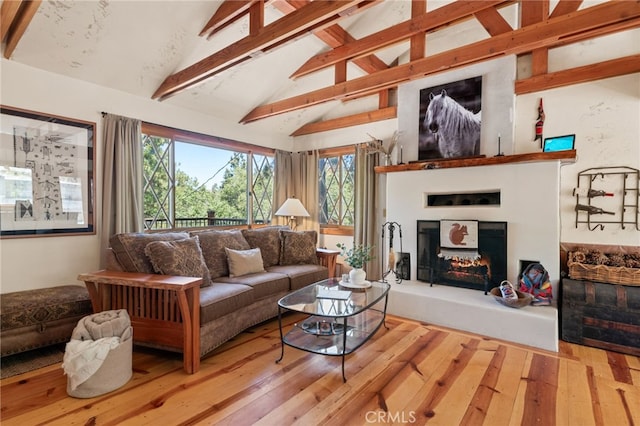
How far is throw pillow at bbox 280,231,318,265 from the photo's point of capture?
3.80m

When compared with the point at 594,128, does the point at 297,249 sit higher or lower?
lower

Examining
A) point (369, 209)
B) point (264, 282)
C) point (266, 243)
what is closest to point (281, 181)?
point (369, 209)

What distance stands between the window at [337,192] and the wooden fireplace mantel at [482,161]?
1.04 m

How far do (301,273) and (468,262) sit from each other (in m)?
1.83

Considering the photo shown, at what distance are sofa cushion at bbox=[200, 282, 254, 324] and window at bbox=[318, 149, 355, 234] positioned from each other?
255 centimetres

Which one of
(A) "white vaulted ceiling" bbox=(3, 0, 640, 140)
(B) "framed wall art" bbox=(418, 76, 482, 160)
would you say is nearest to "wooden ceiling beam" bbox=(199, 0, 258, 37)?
(A) "white vaulted ceiling" bbox=(3, 0, 640, 140)

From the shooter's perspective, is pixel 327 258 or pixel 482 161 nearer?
pixel 482 161

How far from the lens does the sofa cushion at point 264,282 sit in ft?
9.43

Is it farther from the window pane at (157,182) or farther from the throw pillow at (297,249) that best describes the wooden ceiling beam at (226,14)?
the throw pillow at (297,249)

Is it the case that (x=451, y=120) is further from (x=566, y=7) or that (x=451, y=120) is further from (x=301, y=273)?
(x=301, y=273)

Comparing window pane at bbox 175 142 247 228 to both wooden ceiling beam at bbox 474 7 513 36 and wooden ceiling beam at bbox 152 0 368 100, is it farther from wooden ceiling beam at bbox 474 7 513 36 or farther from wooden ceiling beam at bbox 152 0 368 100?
wooden ceiling beam at bbox 474 7 513 36

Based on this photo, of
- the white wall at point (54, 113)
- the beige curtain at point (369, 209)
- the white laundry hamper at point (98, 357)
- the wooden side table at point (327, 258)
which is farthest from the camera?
the beige curtain at point (369, 209)

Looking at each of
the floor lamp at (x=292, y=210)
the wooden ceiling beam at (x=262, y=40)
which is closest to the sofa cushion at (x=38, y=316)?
the wooden ceiling beam at (x=262, y=40)

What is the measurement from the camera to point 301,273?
3.42 metres
